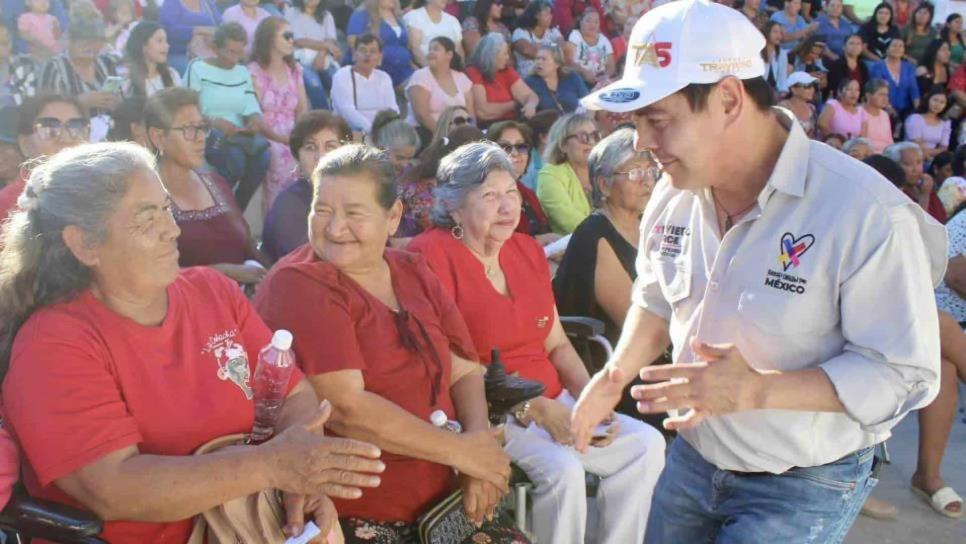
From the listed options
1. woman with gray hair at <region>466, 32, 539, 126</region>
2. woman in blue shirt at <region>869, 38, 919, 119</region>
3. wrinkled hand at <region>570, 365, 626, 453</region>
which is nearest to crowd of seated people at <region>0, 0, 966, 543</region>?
wrinkled hand at <region>570, 365, 626, 453</region>

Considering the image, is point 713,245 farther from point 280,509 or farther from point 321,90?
point 321,90

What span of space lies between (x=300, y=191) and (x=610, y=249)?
4.96 ft

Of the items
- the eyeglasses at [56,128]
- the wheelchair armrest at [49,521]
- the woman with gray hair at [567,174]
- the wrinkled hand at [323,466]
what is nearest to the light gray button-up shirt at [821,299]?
the wrinkled hand at [323,466]

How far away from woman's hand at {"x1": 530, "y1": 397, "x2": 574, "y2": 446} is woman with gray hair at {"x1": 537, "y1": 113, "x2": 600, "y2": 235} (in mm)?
2545

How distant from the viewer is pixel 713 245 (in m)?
2.13

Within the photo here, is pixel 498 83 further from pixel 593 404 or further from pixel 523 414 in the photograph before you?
pixel 593 404

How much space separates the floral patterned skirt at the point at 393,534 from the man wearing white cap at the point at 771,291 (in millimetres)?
848

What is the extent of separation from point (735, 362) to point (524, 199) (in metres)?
4.01

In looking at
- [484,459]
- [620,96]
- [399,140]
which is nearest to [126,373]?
[484,459]

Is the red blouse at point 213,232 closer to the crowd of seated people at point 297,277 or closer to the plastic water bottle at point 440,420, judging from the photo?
the crowd of seated people at point 297,277

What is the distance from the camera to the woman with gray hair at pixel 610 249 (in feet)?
13.5

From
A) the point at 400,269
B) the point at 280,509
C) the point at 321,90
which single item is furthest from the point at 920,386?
the point at 321,90

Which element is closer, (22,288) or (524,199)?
(22,288)

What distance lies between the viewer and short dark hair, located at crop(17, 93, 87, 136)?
4.46 m
